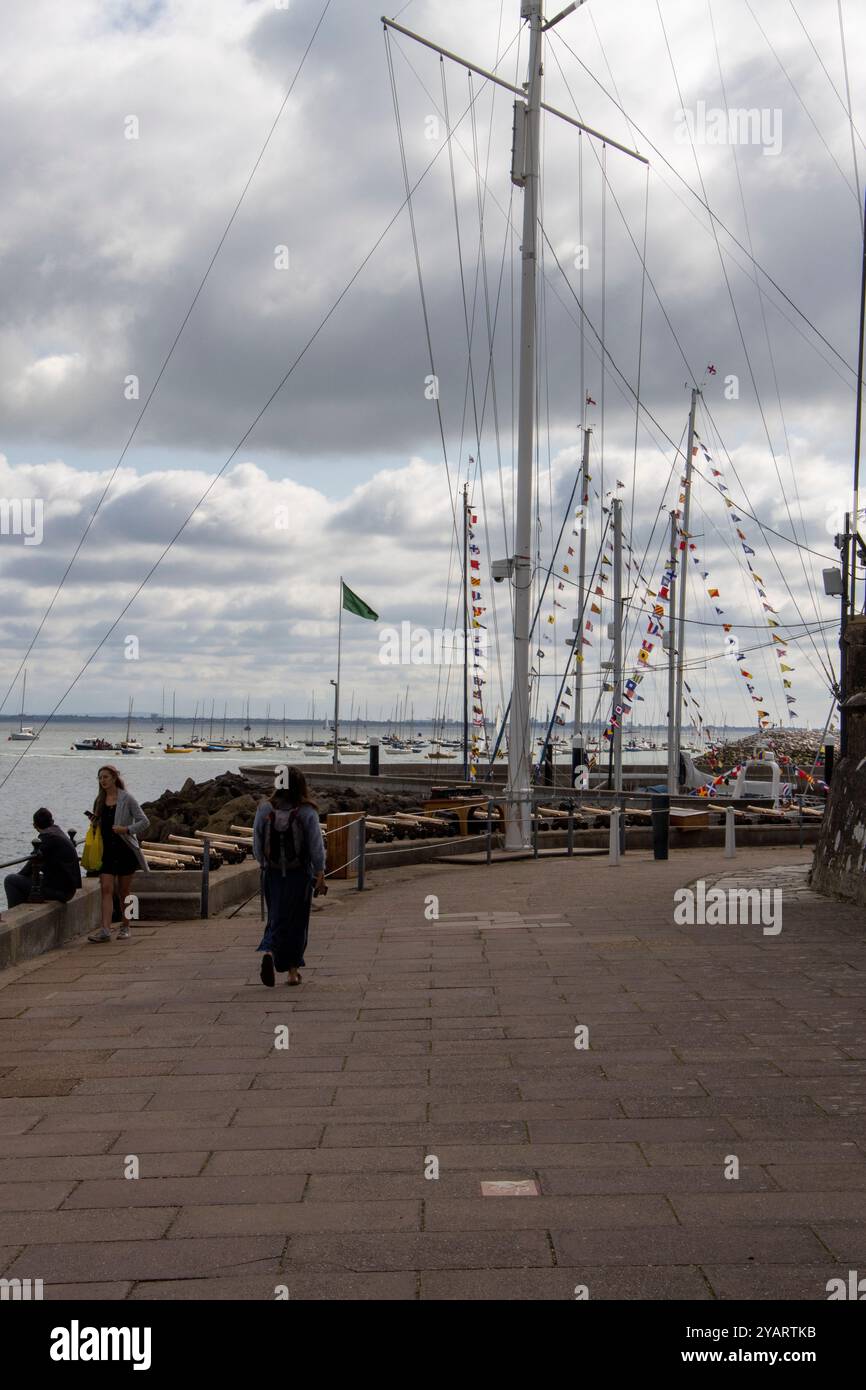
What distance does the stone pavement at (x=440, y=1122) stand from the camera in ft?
13.8

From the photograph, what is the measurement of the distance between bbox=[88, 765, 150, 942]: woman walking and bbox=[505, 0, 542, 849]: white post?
10436 mm

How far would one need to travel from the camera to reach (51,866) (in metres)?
11.5

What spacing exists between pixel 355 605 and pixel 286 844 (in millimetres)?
33215

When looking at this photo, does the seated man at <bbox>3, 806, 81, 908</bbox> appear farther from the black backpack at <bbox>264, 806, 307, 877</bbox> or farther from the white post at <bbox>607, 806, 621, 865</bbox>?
the white post at <bbox>607, 806, 621, 865</bbox>

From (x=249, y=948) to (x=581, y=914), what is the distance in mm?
3609

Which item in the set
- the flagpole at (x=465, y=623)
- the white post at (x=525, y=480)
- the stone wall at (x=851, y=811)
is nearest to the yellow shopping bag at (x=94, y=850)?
the stone wall at (x=851, y=811)

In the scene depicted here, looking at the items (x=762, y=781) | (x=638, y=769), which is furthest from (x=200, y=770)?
(x=762, y=781)

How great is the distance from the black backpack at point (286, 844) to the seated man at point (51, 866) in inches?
104

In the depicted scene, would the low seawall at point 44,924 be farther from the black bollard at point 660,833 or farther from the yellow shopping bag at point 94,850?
the black bollard at point 660,833

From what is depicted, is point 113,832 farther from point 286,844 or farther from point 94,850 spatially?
point 286,844

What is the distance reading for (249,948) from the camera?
37.8 feet

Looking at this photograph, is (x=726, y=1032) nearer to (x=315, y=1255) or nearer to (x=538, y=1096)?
(x=538, y=1096)

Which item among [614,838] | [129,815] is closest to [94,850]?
[129,815]

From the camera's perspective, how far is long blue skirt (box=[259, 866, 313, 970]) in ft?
30.8
